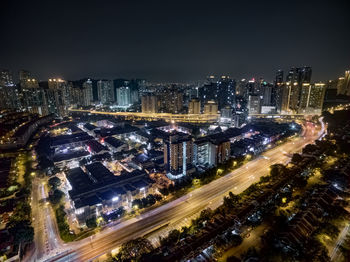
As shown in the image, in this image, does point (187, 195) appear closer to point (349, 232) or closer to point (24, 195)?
point (349, 232)

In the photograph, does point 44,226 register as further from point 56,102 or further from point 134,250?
point 56,102

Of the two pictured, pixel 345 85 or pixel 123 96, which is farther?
pixel 123 96

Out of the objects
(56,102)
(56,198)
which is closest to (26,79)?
(56,102)

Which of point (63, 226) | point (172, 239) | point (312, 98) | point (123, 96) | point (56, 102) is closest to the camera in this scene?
point (172, 239)

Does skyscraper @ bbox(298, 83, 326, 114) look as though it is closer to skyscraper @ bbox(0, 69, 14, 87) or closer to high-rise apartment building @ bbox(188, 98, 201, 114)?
high-rise apartment building @ bbox(188, 98, 201, 114)

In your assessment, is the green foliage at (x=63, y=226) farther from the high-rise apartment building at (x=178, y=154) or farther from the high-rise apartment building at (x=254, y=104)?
the high-rise apartment building at (x=254, y=104)

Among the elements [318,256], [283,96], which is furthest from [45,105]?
[283,96]

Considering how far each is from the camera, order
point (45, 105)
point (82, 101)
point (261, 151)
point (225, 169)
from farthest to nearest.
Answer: point (82, 101) → point (45, 105) → point (261, 151) → point (225, 169)

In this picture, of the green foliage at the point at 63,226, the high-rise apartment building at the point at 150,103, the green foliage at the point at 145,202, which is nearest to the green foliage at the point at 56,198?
the green foliage at the point at 63,226
